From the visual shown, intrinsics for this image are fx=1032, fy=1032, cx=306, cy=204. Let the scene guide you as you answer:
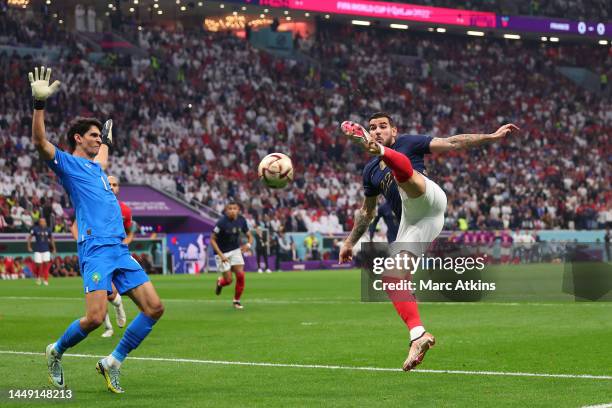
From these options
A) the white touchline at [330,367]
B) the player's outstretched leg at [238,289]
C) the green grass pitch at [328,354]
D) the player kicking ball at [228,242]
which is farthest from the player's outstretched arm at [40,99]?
the player kicking ball at [228,242]

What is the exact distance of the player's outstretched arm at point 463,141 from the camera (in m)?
9.77

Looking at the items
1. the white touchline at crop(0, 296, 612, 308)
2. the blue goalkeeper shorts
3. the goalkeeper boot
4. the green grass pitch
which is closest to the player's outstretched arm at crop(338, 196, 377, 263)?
the green grass pitch

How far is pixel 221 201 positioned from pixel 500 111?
25.1 m

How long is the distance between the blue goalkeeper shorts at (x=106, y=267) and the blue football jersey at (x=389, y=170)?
241 centimetres

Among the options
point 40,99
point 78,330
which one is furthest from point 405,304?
point 40,99

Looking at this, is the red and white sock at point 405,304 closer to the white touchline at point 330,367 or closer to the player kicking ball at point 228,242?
the white touchline at point 330,367

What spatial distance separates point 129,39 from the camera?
55.9 meters

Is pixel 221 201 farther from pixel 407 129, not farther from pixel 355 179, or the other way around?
pixel 407 129

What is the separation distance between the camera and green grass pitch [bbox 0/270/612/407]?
28.9ft

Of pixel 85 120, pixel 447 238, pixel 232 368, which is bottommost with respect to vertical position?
pixel 447 238

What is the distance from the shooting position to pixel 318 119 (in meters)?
55.2

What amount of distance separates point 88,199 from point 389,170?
285 cm

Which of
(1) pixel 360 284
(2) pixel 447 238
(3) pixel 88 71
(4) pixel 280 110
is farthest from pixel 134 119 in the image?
(1) pixel 360 284

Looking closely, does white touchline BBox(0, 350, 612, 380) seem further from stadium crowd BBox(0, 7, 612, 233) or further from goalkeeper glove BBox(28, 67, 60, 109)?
stadium crowd BBox(0, 7, 612, 233)
